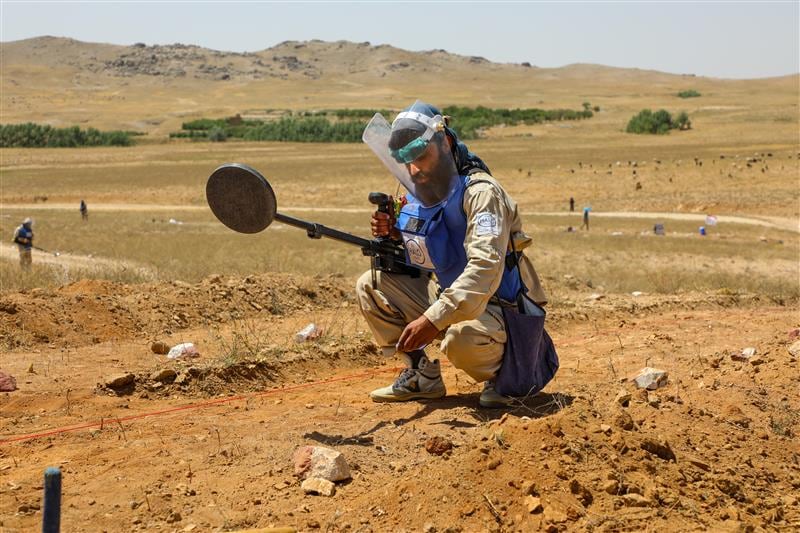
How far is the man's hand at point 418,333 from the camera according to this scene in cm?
482

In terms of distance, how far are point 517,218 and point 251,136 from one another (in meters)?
83.0

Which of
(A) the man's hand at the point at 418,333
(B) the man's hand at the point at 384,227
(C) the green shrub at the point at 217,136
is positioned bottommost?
(A) the man's hand at the point at 418,333

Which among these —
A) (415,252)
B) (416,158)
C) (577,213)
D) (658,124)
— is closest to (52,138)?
(658,124)

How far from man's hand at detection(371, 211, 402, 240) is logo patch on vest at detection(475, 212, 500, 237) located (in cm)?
90

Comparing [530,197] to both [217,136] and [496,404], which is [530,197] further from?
[217,136]

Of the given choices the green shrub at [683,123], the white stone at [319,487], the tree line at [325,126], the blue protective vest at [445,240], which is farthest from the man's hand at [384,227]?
the green shrub at [683,123]

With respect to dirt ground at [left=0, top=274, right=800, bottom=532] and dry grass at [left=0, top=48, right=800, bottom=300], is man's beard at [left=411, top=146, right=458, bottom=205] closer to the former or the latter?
dirt ground at [left=0, top=274, right=800, bottom=532]

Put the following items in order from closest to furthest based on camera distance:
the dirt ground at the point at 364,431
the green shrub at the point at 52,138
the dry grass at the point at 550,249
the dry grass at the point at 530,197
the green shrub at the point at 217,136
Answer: the dirt ground at the point at 364,431 → the dry grass at the point at 550,249 → the dry grass at the point at 530,197 → the green shrub at the point at 52,138 → the green shrub at the point at 217,136

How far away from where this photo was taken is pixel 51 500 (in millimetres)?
2803

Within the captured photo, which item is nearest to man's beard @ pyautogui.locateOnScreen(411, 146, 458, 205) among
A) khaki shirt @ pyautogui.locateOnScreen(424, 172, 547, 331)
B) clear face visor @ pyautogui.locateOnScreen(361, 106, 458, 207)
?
clear face visor @ pyautogui.locateOnScreen(361, 106, 458, 207)

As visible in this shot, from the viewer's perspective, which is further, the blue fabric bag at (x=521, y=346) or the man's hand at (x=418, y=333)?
the blue fabric bag at (x=521, y=346)

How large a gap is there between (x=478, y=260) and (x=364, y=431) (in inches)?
44.4

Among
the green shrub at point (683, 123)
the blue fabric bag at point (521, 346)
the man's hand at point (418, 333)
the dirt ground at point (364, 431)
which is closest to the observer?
the dirt ground at point (364, 431)

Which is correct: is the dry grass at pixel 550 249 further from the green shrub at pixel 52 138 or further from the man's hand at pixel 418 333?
the green shrub at pixel 52 138
